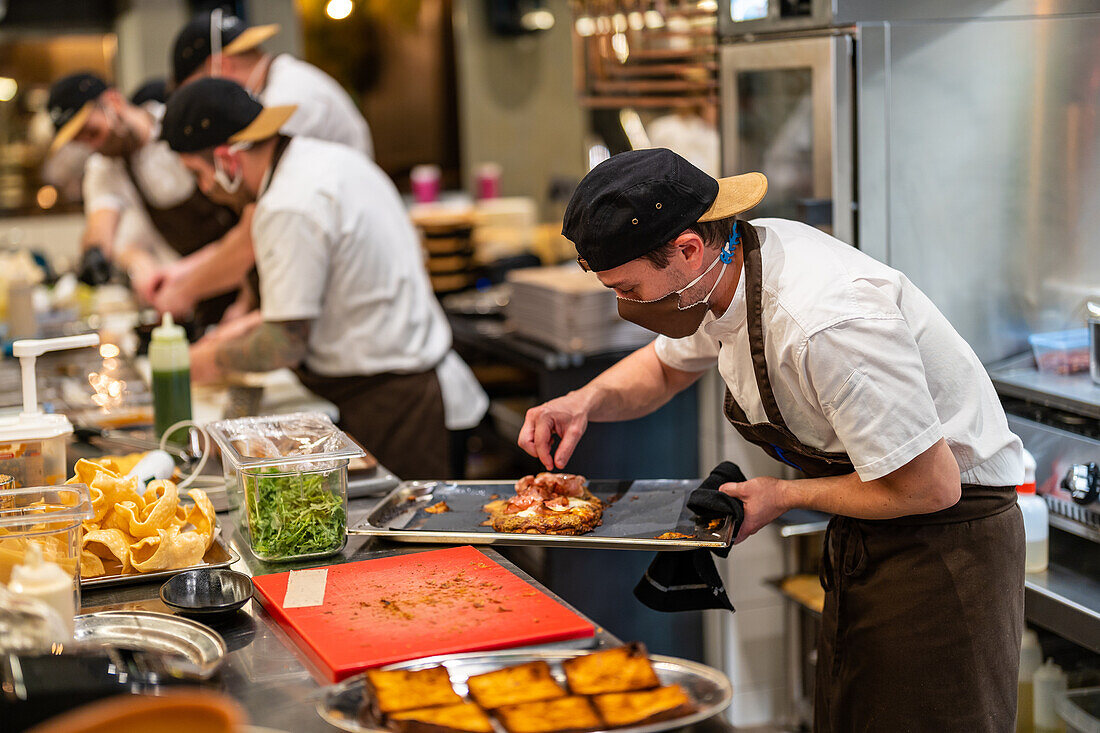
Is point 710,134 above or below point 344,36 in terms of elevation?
below

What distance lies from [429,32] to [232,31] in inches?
139

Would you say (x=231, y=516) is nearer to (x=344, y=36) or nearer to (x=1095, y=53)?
(x=1095, y=53)

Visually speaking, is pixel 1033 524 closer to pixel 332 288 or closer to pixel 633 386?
pixel 633 386

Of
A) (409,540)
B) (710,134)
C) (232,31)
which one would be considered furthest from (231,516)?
(710,134)

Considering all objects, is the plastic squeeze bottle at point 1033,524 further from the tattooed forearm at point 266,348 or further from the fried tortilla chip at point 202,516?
the tattooed forearm at point 266,348

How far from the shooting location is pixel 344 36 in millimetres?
7480

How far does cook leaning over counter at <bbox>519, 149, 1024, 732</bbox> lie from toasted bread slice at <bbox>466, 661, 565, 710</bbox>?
0.66m

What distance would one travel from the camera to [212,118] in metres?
3.12

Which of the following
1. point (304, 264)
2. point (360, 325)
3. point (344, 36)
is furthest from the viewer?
point (344, 36)

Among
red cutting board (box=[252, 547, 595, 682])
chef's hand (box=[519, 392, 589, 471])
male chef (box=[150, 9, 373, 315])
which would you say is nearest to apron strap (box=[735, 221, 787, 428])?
chef's hand (box=[519, 392, 589, 471])

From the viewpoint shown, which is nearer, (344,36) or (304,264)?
(304,264)

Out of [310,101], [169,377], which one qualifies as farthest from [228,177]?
[310,101]

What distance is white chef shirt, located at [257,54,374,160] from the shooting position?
4.66m

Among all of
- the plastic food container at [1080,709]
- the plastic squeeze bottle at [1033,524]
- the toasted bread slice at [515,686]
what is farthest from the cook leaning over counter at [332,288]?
the toasted bread slice at [515,686]
